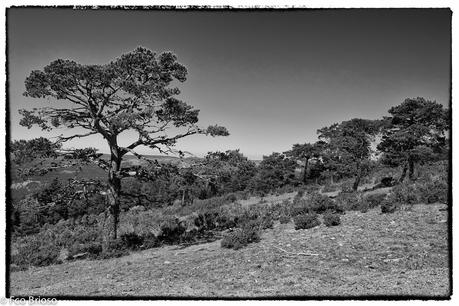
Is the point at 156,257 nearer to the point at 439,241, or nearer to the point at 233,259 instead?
the point at 233,259

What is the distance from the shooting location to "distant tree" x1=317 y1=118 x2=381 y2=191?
1984 centimetres

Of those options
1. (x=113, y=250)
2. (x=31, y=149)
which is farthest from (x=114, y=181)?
(x=31, y=149)

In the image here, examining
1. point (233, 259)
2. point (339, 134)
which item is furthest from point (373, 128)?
point (233, 259)

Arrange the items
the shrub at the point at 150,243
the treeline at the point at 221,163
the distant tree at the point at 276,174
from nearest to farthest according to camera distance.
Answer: the treeline at the point at 221,163, the shrub at the point at 150,243, the distant tree at the point at 276,174

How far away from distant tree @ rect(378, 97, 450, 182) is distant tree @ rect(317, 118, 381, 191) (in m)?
1.15

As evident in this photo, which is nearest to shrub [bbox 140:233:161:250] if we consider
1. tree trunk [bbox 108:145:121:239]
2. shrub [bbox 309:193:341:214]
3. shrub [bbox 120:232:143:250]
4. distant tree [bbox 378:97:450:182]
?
shrub [bbox 120:232:143:250]

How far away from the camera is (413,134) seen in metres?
19.4

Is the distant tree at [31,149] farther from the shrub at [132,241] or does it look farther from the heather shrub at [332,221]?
the heather shrub at [332,221]

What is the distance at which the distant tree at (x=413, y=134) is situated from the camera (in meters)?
18.8

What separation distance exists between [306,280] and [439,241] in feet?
13.7

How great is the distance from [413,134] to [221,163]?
14100 mm

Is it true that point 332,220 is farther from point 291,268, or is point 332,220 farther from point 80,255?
point 80,255

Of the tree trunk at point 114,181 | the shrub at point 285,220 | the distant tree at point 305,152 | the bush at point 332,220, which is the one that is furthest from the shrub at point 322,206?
the distant tree at point 305,152

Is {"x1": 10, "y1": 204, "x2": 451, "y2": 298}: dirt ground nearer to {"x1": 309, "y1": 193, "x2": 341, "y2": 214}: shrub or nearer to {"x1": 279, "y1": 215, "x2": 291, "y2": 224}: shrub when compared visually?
{"x1": 279, "y1": 215, "x2": 291, "y2": 224}: shrub
